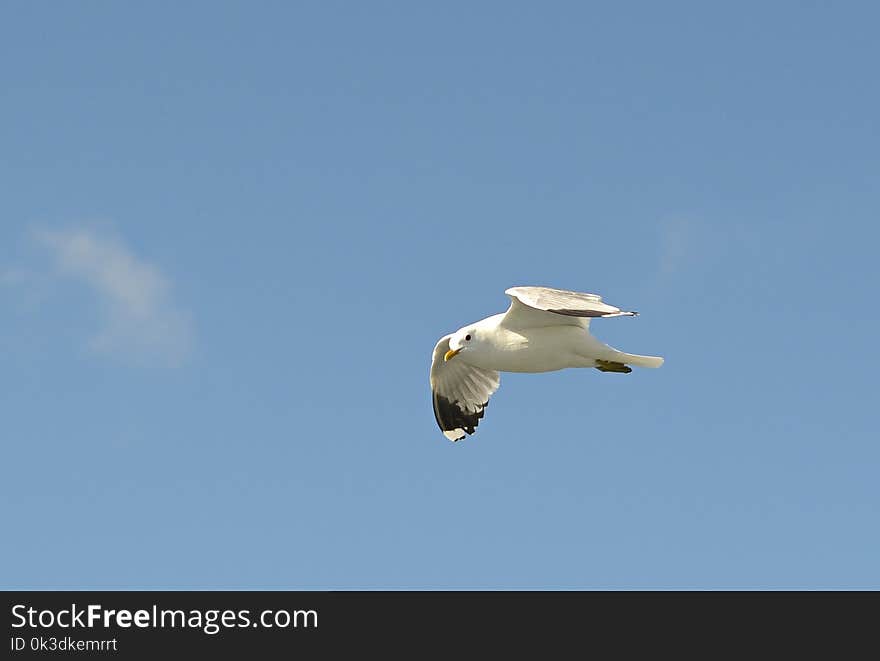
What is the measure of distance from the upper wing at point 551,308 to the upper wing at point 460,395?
400cm

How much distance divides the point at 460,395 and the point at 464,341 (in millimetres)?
3627

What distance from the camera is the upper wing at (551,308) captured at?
16.6 m

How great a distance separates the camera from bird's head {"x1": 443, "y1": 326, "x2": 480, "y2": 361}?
19.7 metres

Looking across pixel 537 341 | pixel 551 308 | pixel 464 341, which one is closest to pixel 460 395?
pixel 464 341

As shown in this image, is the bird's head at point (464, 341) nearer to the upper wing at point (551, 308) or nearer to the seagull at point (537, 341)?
the seagull at point (537, 341)

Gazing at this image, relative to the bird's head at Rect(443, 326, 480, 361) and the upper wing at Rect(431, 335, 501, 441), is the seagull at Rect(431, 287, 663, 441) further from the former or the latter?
the upper wing at Rect(431, 335, 501, 441)

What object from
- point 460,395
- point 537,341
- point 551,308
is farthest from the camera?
point 460,395

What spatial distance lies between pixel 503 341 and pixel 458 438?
466 centimetres

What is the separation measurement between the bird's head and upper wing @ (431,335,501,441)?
9.54 ft

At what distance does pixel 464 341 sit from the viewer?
19.8 meters

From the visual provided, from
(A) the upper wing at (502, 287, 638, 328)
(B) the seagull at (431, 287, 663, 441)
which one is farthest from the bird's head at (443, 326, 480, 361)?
(A) the upper wing at (502, 287, 638, 328)

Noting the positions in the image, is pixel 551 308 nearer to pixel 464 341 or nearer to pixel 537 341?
pixel 537 341

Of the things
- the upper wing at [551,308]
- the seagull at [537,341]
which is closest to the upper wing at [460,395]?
the seagull at [537,341]

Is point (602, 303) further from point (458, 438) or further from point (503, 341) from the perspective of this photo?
point (458, 438)
